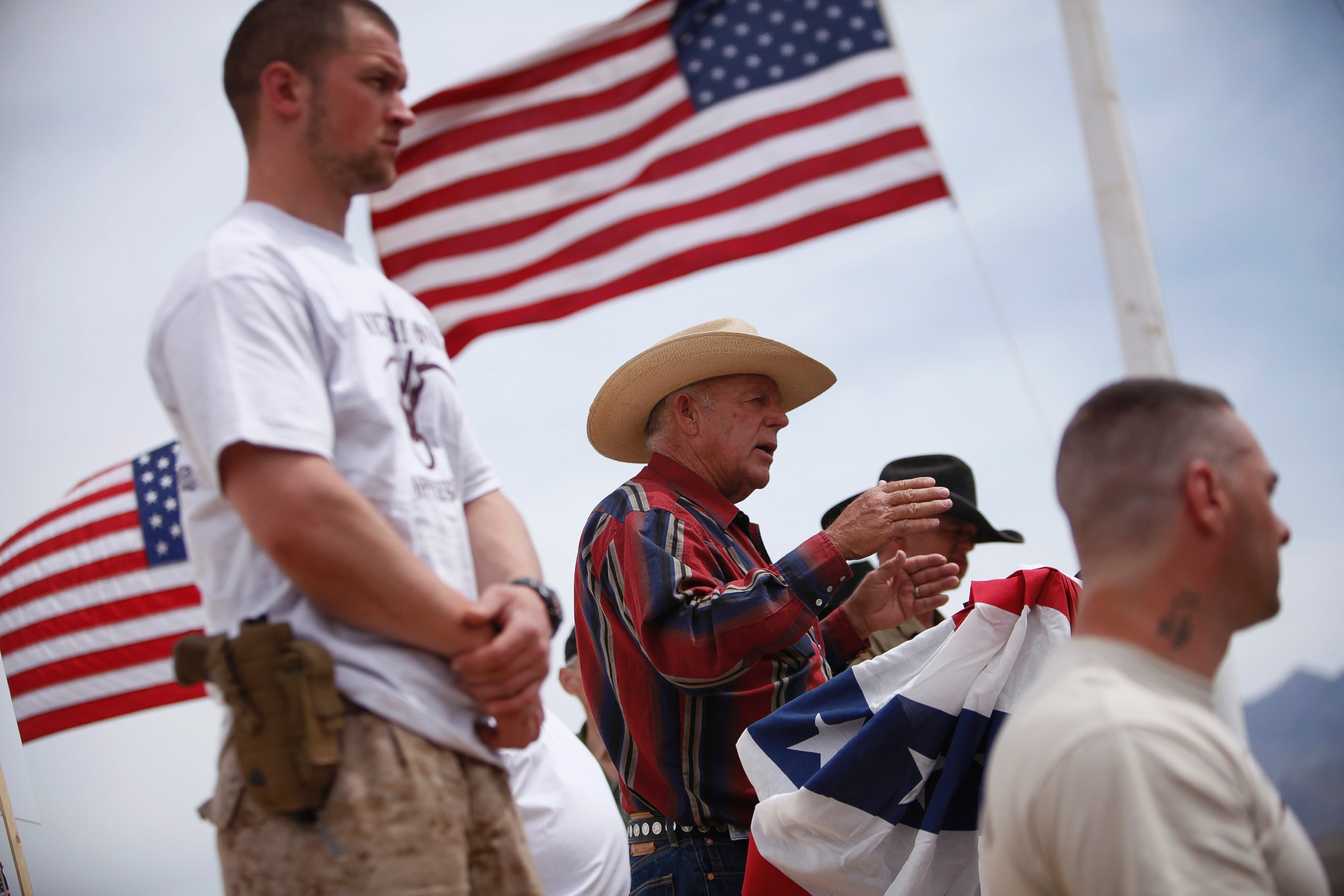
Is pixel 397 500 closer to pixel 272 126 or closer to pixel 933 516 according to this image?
pixel 272 126

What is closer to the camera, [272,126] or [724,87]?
[272,126]

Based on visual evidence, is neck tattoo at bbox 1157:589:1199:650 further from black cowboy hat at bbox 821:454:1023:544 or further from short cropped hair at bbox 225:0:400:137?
black cowboy hat at bbox 821:454:1023:544

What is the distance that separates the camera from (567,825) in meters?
3.20

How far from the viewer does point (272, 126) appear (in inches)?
82.4

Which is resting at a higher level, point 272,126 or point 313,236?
point 272,126

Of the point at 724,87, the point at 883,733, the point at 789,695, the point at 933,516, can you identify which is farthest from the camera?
the point at 724,87

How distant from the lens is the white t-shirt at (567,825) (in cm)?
315

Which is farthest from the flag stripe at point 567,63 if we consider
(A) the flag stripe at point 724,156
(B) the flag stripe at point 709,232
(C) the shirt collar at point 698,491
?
(C) the shirt collar at point 698,491

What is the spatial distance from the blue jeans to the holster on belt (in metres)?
1.75

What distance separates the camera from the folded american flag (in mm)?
2951

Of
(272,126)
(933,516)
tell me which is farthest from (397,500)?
(933,516)

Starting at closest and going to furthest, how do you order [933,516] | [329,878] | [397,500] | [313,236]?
1. [329,878]
2. [397,500]
3. [313,236]
4. [933,516]

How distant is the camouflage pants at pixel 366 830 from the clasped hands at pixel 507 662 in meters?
0.11

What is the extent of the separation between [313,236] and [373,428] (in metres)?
0.41
